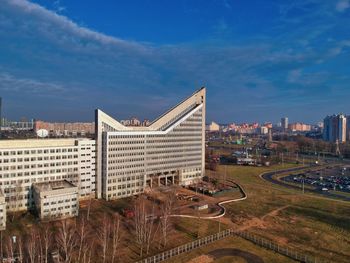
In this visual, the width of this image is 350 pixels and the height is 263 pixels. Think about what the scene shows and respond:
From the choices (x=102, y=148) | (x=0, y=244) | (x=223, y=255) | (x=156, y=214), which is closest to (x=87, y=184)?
(x=102, y=148)

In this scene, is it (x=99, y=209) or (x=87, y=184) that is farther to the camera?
(x=87, y=184)

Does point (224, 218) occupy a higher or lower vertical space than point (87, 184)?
lower

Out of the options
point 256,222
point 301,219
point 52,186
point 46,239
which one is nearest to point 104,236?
point 46,239

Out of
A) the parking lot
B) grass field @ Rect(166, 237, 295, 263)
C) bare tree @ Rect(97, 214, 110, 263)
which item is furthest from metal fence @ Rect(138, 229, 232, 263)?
the parking lot

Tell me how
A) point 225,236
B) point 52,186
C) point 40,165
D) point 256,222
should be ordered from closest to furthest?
point 225,236 → point 256,222 → point 52,186 → point 40,165

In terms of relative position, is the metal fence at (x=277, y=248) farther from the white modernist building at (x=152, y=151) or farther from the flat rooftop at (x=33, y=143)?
the flat rooftop at (x=33, y=143)

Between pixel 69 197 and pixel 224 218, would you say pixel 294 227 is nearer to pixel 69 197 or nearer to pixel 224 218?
pixel 224 218

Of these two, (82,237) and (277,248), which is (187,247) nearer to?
(277,248)
